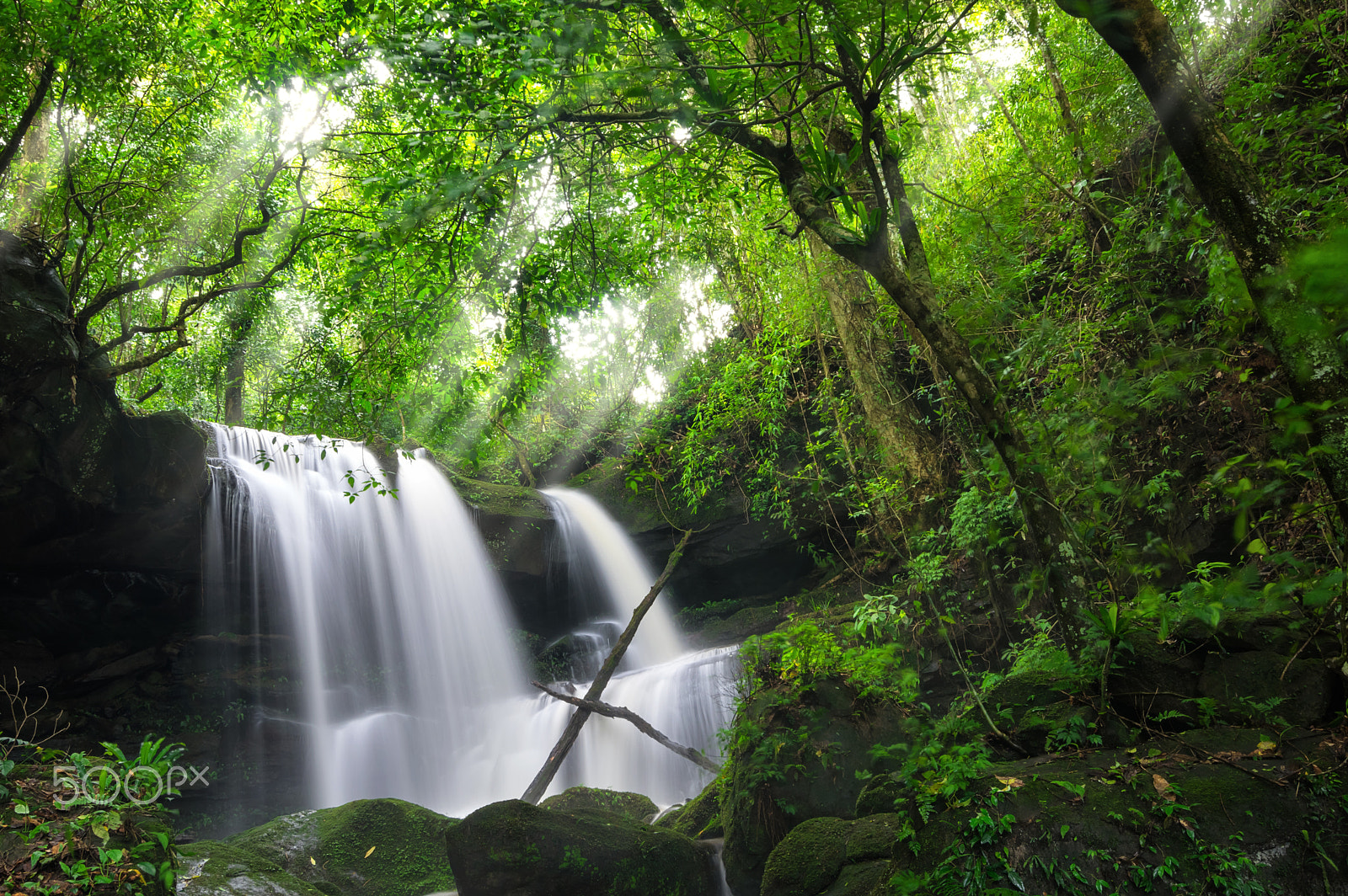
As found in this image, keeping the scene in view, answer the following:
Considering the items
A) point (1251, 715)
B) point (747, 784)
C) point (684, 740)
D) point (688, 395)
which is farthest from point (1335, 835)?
point (688, 395)

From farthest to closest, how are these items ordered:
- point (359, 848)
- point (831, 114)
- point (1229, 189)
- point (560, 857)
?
1. point (359, 848)
2. point (560, 857)
3. point (831, 114)
4. point (1229, 189)

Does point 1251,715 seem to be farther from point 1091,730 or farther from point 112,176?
point 112,176

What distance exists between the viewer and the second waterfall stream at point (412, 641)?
8.70 metres

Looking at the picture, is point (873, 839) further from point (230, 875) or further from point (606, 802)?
point (606, 802)

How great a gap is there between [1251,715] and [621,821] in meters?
3.99

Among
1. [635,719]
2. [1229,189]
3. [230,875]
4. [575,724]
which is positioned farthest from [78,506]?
[1229,189]

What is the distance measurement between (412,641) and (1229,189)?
11498mm

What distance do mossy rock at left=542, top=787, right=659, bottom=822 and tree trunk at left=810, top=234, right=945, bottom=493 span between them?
4.28m

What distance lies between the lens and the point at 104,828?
3.02 m

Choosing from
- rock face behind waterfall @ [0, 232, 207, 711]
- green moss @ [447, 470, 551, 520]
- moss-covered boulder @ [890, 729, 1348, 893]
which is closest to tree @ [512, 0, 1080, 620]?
moss-covered boulder @ [890, 729, 1348, 893]

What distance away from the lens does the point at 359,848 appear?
5602mm

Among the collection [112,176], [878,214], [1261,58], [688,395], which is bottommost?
[878,214]

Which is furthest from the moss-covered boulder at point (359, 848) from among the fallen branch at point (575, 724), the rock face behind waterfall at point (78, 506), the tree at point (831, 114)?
the tree at point (831, 114)

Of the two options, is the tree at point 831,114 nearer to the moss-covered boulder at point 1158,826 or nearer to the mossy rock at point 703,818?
the moss-covered boulder at point 1158,826
